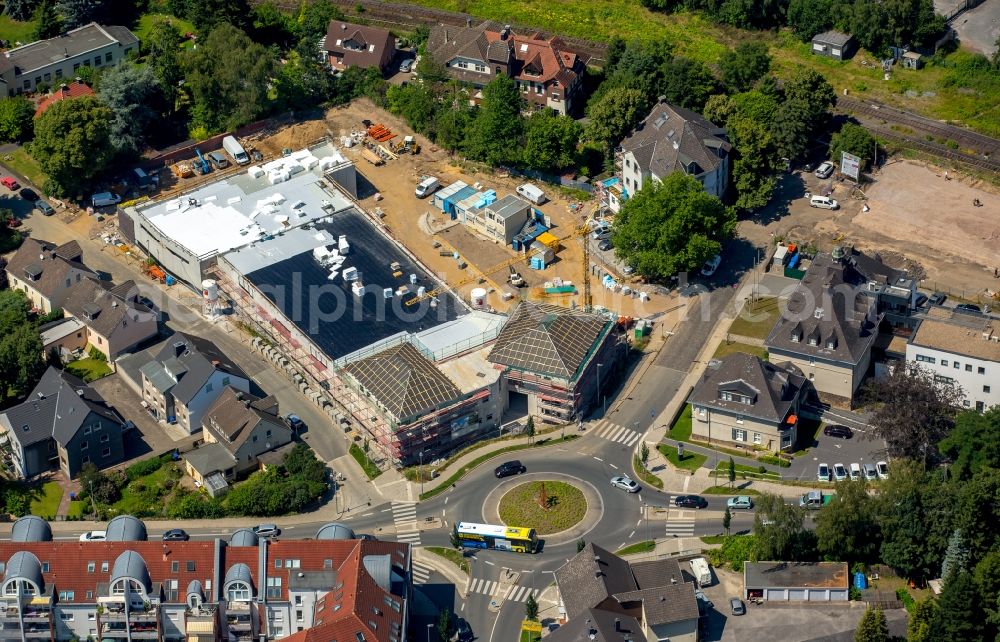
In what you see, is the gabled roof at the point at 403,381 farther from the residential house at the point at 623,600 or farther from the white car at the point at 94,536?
the white car at the point at 94,536

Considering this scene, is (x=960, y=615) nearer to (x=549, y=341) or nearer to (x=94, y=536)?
(x=549, y=341)

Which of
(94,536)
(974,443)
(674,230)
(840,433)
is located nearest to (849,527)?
(974,443)

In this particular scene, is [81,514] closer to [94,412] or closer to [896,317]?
[94,412]

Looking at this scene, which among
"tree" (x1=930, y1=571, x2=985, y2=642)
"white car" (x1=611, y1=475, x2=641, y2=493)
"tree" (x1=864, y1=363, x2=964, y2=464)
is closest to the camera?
"tree" (x1=930, y1=571, x2=985, y2=642)

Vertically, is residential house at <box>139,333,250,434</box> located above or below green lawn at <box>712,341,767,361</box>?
below

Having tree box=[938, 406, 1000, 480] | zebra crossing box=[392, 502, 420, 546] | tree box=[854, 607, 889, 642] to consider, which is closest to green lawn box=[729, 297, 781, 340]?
tree box=[938, 406, 1000, 480]

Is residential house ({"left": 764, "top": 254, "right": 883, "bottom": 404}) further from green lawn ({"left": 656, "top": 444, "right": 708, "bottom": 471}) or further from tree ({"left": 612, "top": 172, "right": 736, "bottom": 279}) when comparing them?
tree ({"left": 612, "top": 172, "right": 736, "bottom": 279})

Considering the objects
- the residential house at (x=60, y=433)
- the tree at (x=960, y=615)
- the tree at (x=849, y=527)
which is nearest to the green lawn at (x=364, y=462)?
the residential house at (x=60, y=433)
